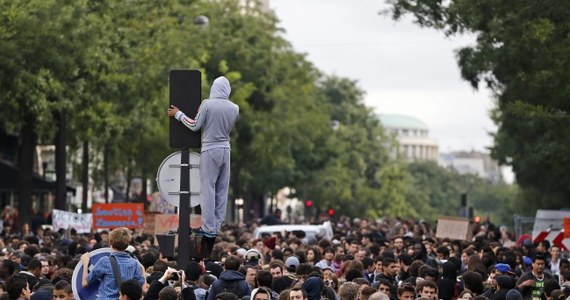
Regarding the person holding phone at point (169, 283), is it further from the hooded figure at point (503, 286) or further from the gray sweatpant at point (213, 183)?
the hooded figure at point (503, 286)

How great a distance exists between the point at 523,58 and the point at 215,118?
64.7 ft

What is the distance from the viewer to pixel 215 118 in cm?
1677

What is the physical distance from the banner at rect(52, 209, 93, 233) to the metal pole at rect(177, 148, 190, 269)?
66.0ft

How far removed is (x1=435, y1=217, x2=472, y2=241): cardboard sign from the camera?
37.9 m

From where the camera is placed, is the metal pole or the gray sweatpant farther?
the gray sweatpant

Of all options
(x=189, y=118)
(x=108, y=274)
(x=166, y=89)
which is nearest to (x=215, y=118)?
(x=189, y=118)

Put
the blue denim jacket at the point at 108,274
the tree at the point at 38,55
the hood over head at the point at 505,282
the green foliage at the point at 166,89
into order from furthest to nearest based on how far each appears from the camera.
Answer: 1. the green foliage at the point at 166,89
2. the tree at the point at 38,55
3. the hood over head at the point at 505,282
4. the blue denim jacket at the point at 108,274

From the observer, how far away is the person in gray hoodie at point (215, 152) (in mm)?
16766

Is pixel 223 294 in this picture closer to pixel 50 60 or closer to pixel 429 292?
pixel 429 292

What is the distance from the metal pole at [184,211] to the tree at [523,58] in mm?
14953

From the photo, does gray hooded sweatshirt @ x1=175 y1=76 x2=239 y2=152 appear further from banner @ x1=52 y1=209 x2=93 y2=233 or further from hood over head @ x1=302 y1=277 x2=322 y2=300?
banner @ x1=52 y1=209 x2=93 y2=233

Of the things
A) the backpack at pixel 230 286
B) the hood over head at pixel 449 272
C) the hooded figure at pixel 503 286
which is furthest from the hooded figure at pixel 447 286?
the backpack at pixel 230 286

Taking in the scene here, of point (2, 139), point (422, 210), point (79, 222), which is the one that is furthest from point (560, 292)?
point (422, 210)

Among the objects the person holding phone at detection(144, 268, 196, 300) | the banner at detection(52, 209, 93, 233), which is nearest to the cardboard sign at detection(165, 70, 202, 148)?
the person holding phone at detection(144, 268, 196, 300)
